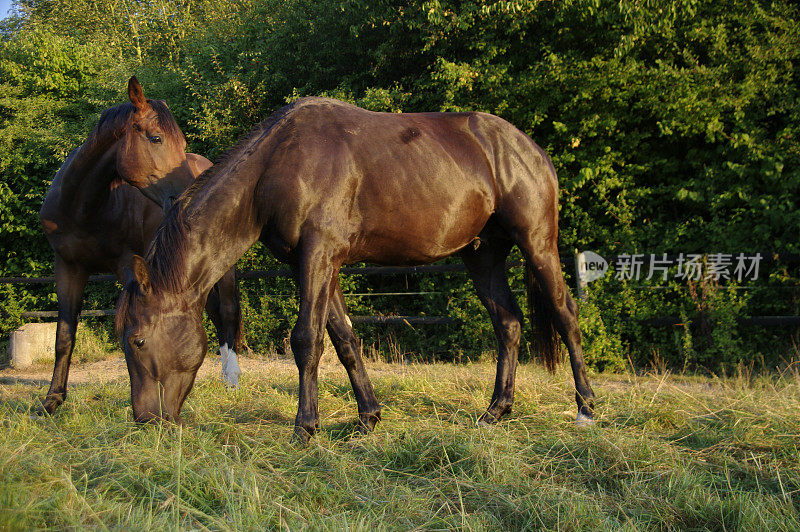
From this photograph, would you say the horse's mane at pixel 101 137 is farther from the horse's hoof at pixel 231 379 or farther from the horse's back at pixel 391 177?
the horse's hoof at pixel 231 379

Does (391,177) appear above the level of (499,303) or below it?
above

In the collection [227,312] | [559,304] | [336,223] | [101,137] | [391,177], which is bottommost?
[227,312]

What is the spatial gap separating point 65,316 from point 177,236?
1979 mm

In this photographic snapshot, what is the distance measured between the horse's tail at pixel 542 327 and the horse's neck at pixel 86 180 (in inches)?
128

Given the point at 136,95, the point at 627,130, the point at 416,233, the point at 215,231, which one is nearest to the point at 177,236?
the point at 215,231

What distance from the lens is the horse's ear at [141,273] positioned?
2.96 metres

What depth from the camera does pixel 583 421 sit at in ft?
11.3

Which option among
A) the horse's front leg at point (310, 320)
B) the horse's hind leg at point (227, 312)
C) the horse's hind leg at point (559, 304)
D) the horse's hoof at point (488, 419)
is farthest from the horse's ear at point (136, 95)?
the horse's hoof at point (488, 419)

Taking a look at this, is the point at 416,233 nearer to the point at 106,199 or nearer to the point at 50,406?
the point at 106,199

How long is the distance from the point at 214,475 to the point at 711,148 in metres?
6.63

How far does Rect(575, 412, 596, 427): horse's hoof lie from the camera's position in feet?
11.0

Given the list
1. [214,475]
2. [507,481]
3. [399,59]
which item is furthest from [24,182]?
[507,481]

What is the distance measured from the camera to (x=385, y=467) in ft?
8.57

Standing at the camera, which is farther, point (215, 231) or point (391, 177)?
point (391, 177)
